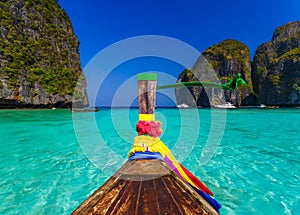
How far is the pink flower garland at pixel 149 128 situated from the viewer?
2.54 metres

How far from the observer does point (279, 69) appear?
71.6 meters

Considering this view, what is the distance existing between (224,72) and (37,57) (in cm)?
9058

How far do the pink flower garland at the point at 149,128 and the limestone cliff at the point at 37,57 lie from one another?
40.1 metres

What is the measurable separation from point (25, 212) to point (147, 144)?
7.85ft

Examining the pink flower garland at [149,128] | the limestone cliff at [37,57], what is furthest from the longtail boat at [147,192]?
the limestone cliff at [37,57]

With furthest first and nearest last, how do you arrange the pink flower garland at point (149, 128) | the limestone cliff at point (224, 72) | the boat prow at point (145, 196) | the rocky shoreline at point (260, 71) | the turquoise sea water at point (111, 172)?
the limestone cliff at point (224, 72), the rocky shoreline at point (260, 71), the turquoise sea water at point (111, 172), the pink flower garland at point (149, 128), the boat prow at point (145, 196)

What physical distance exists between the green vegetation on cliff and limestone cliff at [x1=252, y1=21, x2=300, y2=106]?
81758 millimetres

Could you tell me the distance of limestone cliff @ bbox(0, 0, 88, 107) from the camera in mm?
33719

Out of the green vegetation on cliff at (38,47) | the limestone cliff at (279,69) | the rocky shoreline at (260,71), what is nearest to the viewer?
the green vegetation on cliff at (38,47)

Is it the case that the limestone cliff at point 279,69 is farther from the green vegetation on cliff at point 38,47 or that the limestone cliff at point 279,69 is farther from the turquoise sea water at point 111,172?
the green vegetation on cliff at point 38,47

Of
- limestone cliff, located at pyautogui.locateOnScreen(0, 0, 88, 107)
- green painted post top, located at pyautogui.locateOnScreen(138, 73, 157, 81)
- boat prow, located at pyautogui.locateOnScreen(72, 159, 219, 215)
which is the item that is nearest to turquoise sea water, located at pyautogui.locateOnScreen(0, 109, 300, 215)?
boat prow, located at pyautogui.locateOnScreen(72, 159, 219, 215)

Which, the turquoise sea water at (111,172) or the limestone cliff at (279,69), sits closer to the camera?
the turquoise sea water at (111,172)

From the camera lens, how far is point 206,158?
5.41 m

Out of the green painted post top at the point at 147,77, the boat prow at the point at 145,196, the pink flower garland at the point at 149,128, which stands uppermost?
the green painted post top at the point at 147,77
